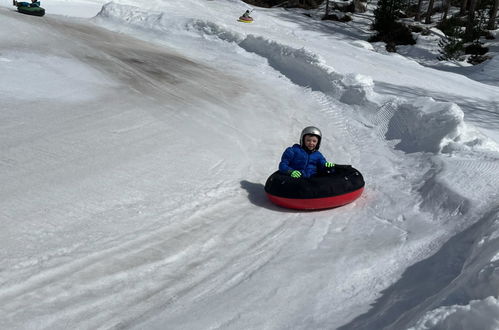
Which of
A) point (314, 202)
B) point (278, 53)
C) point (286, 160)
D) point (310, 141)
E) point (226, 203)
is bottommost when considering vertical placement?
point (226, 203)

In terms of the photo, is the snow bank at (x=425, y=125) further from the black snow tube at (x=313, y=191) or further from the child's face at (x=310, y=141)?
the black snow tube at (x=313, y=191)

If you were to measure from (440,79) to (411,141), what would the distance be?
248 inches

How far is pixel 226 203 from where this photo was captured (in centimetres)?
679

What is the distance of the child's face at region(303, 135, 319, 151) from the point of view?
724cm

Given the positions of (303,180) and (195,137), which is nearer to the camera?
(303,180)

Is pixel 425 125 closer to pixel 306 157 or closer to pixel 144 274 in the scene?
pixel 306 157

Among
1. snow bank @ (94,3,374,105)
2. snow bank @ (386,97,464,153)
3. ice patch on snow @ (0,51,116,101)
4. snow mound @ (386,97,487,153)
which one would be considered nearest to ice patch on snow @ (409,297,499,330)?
snow mound @ (386,97,487,153)

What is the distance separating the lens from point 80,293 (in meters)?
4.68

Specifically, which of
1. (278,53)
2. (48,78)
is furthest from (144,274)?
(278,53)

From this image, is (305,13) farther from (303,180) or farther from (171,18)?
(303,180)

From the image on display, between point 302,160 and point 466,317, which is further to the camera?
point 302,160

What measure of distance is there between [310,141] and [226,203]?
141 cm

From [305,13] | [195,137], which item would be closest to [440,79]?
[195,137]

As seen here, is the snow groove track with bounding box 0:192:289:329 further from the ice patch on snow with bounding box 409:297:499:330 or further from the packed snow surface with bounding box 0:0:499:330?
the ice patch on snow with bounding box 409:297:499:330
